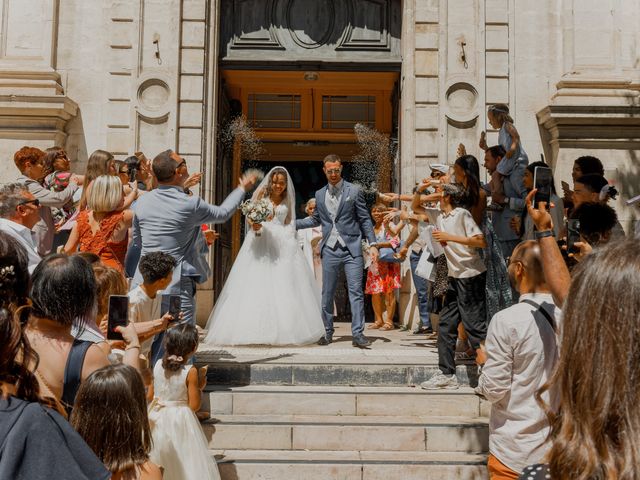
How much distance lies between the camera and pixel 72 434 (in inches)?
67.3

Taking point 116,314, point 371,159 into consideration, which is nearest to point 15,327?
point 116,314

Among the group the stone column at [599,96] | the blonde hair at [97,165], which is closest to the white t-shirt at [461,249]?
the blonde hair at [97,165]

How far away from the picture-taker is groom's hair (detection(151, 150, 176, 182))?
5945 millimetres

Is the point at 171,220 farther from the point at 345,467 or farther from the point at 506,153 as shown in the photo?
the point at 506,153

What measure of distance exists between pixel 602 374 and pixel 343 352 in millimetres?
6159

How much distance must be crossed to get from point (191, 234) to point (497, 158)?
3555 millimetres

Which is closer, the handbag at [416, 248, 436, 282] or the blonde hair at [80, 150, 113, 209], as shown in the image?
the blonde hair at [80, 150, 113, 209]

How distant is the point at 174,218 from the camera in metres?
5.92

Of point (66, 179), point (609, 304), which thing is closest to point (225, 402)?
point (66, 179)

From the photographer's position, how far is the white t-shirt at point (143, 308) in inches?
200

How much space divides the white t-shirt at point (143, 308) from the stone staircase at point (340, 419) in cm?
97

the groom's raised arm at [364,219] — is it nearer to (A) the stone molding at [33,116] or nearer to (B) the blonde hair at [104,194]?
(B) the blonde hair at [104,194]

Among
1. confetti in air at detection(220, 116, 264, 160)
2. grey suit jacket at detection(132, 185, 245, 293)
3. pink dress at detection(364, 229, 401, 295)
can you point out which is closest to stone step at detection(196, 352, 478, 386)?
grey suit jacket at detection(132, 185, 245, 293)

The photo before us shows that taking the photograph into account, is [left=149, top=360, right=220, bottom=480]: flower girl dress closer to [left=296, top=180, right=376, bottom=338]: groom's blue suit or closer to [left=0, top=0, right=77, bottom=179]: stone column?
[left=296, top=180, right=376, bottom=338]: groom's blue suit
